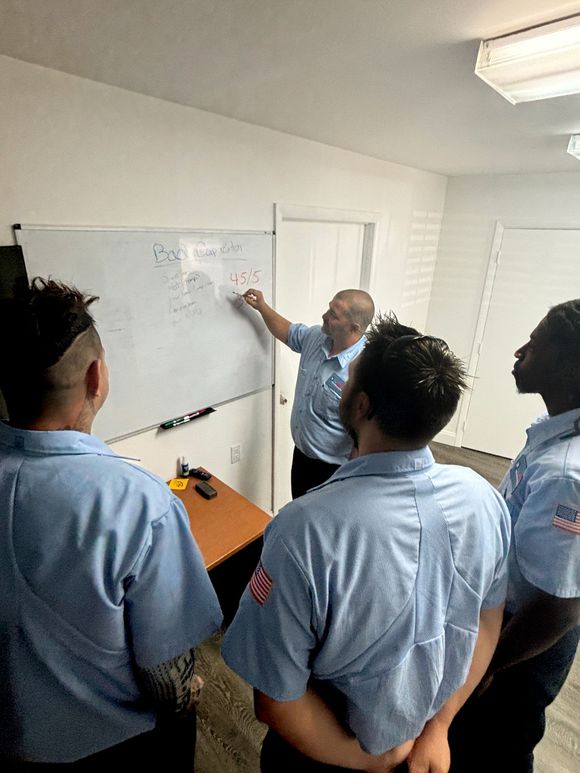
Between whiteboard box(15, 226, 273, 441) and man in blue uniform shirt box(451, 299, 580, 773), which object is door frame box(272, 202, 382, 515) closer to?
whiteboard box(15, 226, 273, 441)

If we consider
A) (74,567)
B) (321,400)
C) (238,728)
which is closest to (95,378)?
(74,567)

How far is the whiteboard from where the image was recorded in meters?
1.43

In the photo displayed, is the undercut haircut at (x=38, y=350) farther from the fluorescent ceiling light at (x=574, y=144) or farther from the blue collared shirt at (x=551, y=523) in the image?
the fluorescent ceiling light at (x=574, y=144)

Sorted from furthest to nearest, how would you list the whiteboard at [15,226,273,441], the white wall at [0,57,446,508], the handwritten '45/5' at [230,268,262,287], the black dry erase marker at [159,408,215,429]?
the handwritten '45/5' at [230,268,262,287]
the black dry erase marker at [159,408,215,429]
the whiteboard at [15,226,273,441]
the white wall at [0,57,446,508]

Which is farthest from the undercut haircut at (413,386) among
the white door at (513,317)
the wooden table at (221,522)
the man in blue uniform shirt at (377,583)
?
the white door at (513,317)

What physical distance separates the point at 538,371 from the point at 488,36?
93 cm

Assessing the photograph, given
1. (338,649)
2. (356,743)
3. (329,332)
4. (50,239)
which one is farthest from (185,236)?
(356,743)

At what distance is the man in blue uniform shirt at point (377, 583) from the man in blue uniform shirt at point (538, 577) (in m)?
0.25

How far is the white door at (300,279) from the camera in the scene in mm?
2361

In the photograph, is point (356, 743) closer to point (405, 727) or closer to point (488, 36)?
point (405, 727)

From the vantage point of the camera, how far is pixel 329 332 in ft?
6.91

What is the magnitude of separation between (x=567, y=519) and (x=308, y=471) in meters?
1.39

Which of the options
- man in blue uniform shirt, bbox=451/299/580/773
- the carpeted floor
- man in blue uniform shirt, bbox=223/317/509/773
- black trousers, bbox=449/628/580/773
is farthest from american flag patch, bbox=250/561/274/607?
the carpeted floor

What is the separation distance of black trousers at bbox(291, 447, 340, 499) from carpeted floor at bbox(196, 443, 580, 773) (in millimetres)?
905
